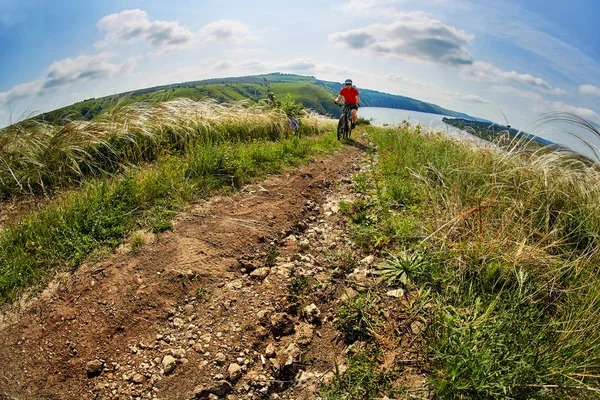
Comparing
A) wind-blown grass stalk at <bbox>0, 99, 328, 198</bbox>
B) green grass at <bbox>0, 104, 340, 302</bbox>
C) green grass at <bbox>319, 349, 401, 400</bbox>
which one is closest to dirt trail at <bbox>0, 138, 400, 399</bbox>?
green grass at <bbox>319, 349, 401, 400</bbox>

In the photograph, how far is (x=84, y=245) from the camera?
9.86 feet

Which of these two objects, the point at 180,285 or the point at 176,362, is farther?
the point at 180,285

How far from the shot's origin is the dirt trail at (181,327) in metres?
2.00

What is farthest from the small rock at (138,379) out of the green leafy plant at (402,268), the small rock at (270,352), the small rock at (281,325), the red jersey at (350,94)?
the red jersey at (350,94)

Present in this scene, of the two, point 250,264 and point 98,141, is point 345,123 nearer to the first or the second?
point 98,141

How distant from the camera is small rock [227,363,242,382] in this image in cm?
205

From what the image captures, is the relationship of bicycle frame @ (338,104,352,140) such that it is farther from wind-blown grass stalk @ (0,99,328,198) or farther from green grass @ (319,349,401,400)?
green grass @ (319,349,401,400)

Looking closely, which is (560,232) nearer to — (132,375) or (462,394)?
(462,394)

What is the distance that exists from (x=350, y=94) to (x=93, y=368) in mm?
12603

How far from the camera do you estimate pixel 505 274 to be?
2559 millimetres

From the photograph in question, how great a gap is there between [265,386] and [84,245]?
7.60ft

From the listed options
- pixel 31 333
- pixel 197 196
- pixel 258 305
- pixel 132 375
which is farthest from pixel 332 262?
pixel 31 333

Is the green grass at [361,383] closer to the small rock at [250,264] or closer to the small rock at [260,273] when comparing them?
the small rock at [260,273]

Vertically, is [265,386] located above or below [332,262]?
below
